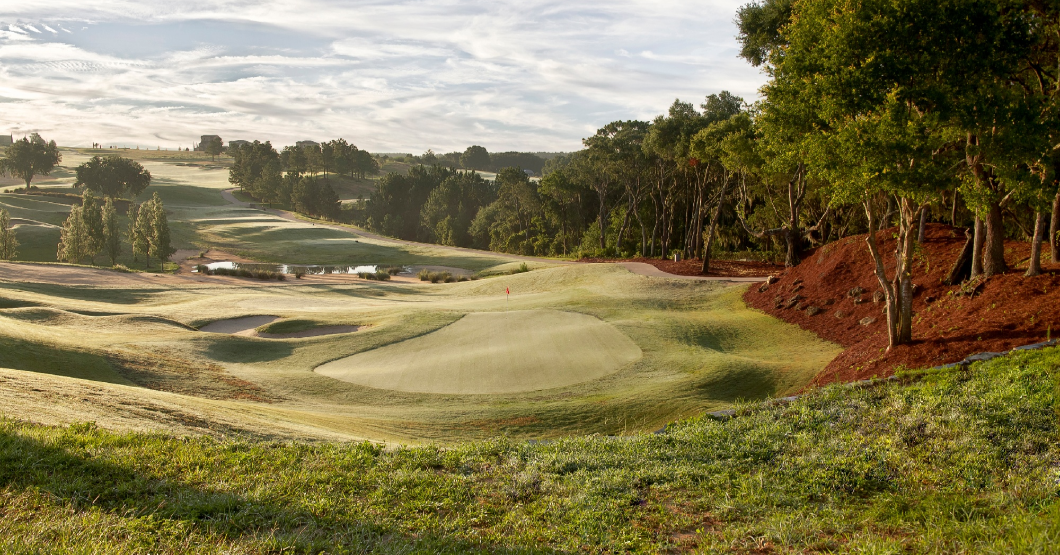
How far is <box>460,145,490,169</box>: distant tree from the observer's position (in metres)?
188

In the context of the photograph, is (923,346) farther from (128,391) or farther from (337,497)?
(128,391)

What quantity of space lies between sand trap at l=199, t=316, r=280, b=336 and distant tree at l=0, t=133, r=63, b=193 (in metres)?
98.2

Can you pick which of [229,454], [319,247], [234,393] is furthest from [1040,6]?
[319,247]

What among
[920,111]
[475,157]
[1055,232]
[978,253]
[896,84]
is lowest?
[978,253]

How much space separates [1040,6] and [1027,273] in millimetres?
6601

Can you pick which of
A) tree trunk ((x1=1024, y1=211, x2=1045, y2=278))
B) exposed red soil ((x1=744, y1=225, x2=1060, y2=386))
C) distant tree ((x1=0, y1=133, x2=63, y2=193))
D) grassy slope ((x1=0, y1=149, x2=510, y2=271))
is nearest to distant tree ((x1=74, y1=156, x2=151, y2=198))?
grassy slope ((x1=0, y1=149, x2=510, y2=271))

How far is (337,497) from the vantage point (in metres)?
6.89

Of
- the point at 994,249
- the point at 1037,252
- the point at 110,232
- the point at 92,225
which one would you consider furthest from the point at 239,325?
the point at 110,232

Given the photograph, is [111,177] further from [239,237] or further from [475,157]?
[475,157]

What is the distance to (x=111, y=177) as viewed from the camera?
3895 inches

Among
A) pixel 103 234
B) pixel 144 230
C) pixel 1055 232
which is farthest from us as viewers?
pixel 144 230

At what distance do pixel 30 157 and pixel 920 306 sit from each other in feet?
419

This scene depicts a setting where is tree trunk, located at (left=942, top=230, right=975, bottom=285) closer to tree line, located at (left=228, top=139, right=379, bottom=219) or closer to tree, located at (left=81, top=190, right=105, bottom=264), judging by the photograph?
tree, located at (left=81, top=190, right=105, bottom=264)

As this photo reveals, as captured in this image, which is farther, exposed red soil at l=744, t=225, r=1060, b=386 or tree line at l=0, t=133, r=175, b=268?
tree line at l=0, t=133, r=175, b=268
